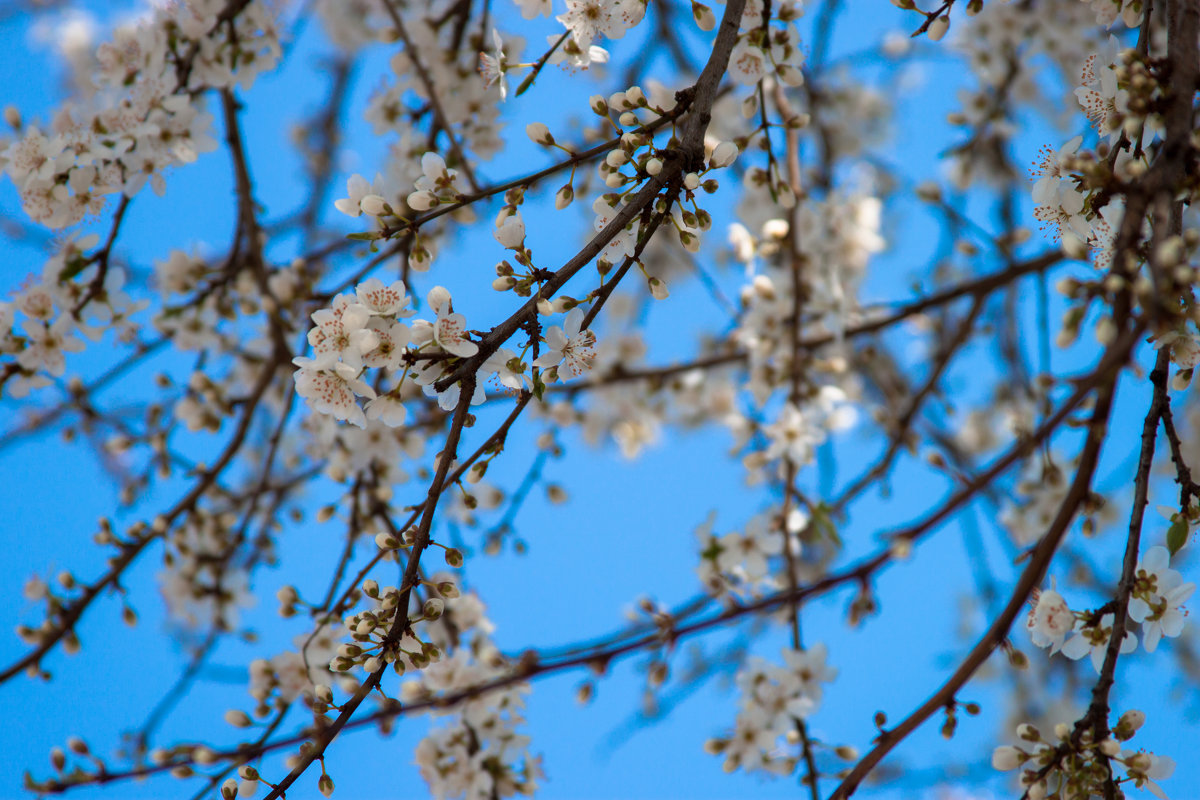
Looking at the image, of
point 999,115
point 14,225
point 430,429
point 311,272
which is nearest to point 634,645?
point 430,429

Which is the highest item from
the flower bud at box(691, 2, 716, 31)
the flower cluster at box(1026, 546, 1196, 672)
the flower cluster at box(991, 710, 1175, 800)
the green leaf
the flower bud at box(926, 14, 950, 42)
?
the flower bud at box(926, 14, 950, 42)

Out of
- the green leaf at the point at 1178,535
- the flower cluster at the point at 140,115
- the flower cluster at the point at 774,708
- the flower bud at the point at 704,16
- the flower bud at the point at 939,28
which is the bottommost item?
the green leaf at the point at 1178,535

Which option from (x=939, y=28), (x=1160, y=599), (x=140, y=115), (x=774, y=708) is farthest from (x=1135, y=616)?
(x=140, y=115)

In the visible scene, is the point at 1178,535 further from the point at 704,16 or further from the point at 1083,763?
the point at 704,16

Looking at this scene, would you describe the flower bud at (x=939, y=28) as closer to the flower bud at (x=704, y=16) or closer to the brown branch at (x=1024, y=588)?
the flower bud at (x=704, y=16)

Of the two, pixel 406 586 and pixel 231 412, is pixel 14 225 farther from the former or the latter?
pixel 406 586

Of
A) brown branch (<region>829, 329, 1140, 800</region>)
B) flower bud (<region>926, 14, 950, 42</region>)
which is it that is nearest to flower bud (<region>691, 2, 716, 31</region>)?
flower bud (<region>926, 14, 950, 42</region>)

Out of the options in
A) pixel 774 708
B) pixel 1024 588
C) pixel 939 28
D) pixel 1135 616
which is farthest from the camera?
pixel 774 708

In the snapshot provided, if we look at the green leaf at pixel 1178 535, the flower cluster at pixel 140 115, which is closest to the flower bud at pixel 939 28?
the green leaf at pixel 1178 535

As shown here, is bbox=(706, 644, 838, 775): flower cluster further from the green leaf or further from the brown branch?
the green leaf

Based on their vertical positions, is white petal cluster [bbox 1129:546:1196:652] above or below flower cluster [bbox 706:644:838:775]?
below

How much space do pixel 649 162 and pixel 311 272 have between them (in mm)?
1515

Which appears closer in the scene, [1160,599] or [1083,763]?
[1083,763]

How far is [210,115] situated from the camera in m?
1.97
